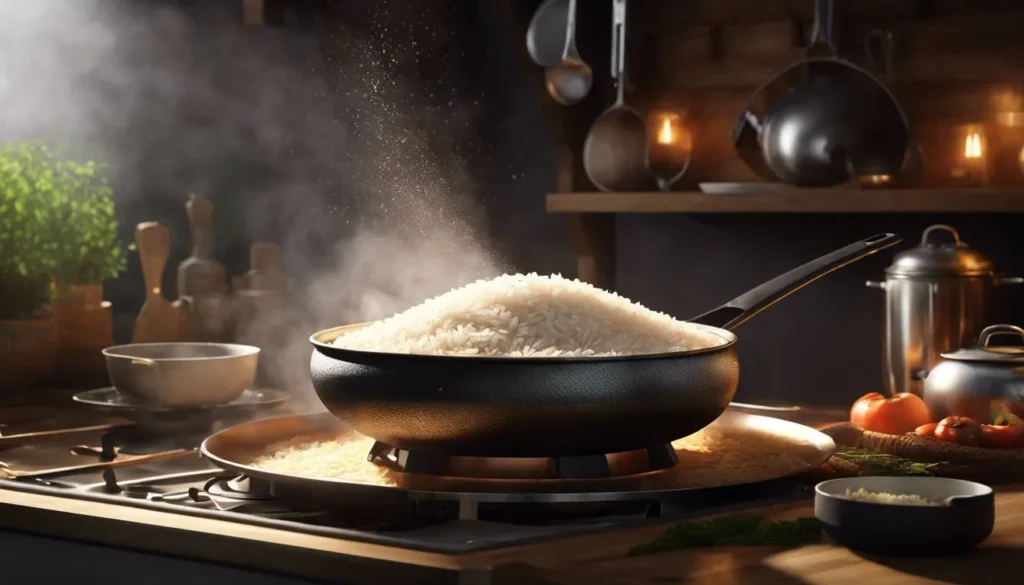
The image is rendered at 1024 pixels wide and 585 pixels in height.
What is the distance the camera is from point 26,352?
7.68 feet

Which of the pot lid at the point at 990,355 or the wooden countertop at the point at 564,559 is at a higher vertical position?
the pot lid at the point at 990,355

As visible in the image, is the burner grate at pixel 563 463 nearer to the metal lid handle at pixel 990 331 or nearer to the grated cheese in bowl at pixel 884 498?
the grated cheese in bowl at pixel 884 498

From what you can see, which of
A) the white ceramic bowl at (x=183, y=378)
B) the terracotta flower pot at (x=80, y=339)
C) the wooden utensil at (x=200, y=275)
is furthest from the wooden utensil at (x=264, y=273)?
the white ceramic bowl at (x=183, y=378)

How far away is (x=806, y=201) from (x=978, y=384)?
876 mm

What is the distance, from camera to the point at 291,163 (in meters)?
3.39

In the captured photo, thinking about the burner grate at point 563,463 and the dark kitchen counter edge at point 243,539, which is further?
the burner grate at point 563,463

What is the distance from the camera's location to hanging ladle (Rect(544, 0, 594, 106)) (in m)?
2.89

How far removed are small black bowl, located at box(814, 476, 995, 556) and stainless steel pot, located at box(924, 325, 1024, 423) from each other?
583 millimetres

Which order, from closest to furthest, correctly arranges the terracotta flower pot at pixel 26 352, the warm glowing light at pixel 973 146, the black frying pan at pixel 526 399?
the black frying pan at pixel 526 399 < the terracotta flower pot at pixel 26 352 < the warm glowing light at pixel 973 146

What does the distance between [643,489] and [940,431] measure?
52 cm

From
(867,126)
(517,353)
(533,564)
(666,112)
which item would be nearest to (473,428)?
(517,353)

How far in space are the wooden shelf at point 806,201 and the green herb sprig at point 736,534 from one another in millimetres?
1348

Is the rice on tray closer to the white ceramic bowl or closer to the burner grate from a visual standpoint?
the burner grate

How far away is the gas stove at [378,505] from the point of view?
1.32 metres
